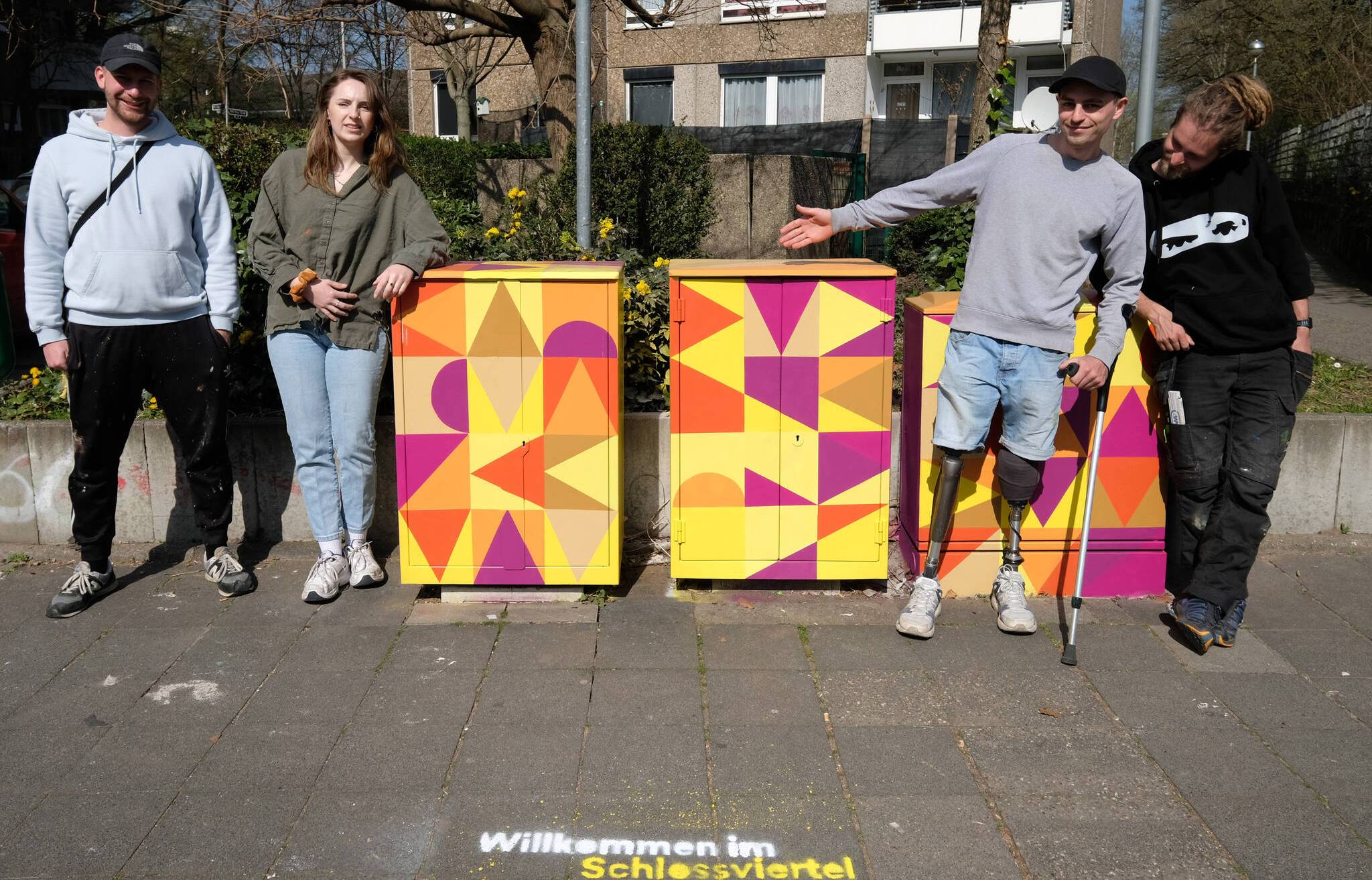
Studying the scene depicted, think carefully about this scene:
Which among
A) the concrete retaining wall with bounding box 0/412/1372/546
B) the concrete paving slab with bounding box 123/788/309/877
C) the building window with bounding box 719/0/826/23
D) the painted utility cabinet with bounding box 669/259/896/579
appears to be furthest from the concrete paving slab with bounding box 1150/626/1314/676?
the building window with bounding box 719/0/826/23

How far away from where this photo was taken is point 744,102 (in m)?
31.3

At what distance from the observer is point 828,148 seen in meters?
18.6

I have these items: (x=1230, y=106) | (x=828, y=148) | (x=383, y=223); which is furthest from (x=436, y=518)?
(x=828, y=148)

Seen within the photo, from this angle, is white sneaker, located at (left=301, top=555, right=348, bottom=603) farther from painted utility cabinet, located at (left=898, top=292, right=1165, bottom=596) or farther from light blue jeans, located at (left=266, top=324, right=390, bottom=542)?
painted utility cabinet, located at (left=898, top=292, right=1165, bottom=596)

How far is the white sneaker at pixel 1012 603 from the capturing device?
4.53 m

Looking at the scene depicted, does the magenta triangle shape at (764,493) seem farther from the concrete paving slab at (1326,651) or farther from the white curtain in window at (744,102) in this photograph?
the white curtain in window at (744,102)

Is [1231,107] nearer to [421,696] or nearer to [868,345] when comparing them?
[868,345]

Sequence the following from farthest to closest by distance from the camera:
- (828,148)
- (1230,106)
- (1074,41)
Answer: (1074,41) < (828,148) < (1230,106)

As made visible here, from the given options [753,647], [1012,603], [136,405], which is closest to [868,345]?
[1012,603]

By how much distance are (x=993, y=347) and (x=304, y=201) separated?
2.82 metres

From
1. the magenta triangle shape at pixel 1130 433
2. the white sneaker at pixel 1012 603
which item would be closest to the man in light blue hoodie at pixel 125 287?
the white sneaker at pixel 1012 603

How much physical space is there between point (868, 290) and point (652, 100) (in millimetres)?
28292

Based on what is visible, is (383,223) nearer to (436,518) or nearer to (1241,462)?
(436,518)

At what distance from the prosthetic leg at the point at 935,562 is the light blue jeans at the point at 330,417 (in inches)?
92.0
